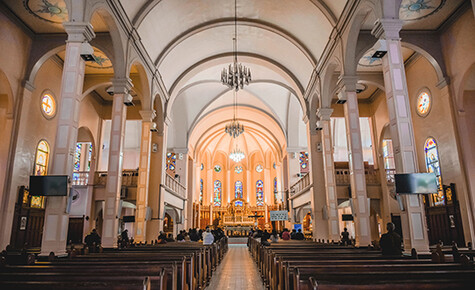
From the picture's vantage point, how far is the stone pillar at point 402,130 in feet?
20.7

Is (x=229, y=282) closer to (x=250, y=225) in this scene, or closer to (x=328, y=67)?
(x=328, y=67)

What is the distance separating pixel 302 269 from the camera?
12.4 feet

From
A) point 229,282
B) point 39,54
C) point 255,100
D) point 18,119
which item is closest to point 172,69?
point 39,54

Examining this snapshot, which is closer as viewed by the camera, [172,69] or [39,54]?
[39,54]

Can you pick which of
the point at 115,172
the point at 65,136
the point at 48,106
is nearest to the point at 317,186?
the point at 115,172

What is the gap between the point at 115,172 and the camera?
31.6 ft

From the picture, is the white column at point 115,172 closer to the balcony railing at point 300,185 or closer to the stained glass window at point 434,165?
the balcony railing at point 300,185

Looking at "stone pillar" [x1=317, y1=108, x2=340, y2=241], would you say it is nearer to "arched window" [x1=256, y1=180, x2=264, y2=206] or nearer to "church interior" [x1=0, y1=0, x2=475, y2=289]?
"church interior" [x1=0, y1=0, x2=475, y2=289]

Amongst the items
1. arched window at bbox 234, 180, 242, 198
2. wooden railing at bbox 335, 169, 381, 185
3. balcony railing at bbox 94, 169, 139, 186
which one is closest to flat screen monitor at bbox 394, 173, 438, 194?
wooden railing at bbox 335, 169, 381, 185

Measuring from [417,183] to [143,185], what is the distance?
9.58 meters

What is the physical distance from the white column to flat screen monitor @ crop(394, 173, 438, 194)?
24.4ft

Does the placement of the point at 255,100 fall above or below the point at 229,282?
above

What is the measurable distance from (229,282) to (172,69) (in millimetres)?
10519

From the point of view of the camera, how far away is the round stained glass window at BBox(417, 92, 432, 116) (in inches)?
478
